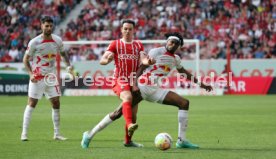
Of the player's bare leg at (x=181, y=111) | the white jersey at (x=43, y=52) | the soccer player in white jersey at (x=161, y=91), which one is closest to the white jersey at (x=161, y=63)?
the soccer player in white jersey at (x=161, y=91)

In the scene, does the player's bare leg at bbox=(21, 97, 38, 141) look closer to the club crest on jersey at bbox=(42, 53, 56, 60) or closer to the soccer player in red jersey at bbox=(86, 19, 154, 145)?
the club crest on jersey at bbox=(42, 53, 56, 60)

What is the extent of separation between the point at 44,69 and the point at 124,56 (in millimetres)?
2505

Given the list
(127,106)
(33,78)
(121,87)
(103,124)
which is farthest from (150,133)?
(127,106)

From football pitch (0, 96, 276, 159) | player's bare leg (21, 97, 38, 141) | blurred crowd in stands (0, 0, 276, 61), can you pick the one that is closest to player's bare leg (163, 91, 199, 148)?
football pitch (0, 96, 276, 159)

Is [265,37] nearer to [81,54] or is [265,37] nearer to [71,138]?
[81,54]

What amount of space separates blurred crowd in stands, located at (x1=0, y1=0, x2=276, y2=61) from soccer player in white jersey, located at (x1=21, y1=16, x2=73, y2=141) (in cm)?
2094

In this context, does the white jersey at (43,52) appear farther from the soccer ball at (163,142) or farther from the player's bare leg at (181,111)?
the soccer ball at (163,142)

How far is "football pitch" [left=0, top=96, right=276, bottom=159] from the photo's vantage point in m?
11.4

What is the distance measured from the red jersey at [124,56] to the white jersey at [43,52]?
2.12 metres

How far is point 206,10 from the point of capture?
39.2 meters

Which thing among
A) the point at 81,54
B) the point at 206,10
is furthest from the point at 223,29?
the point at 81,54

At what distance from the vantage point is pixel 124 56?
12336 mm

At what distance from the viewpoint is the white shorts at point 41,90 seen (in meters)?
14.2

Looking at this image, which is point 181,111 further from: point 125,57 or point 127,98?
point 125,57
